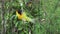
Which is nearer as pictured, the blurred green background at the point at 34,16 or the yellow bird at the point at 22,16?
the blurred green background at the point at 34,16

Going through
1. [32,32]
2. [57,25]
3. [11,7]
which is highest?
[11,7]

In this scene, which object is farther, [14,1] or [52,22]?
[14,1]

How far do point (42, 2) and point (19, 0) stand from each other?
1.30ft

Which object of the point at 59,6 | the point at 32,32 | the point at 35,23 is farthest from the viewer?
the point at 32,32

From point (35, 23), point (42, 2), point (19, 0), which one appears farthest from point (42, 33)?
point (19, 0)

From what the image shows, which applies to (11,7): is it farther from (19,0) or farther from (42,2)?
(42,2)

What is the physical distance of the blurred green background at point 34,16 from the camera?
6.47 ft

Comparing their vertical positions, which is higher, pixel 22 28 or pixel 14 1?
pixel 14 1

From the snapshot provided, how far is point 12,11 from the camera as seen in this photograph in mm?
2443

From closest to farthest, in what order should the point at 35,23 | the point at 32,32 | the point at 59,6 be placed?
the point at 59,6, the point at 35,23, the point at 32,32

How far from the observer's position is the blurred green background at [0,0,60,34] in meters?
1.97

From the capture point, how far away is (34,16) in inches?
93.4

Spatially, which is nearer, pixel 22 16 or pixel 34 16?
pixel 22 16

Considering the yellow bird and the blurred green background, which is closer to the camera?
the blurred green background
